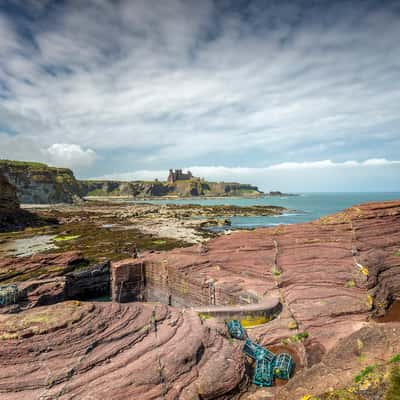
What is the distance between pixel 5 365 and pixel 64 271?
67.9ft

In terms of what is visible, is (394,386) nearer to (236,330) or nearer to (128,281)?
(236,330)

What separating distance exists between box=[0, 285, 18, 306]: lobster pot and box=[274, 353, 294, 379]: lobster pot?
63.5ft

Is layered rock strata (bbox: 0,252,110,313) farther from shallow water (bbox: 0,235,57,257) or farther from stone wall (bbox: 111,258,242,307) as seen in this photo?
shallow water (bbox: 0,235,57,257)

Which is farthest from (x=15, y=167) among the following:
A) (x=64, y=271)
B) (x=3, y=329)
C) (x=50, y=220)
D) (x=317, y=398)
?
(x=317, y=398)

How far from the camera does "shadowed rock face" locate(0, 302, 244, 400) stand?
9.41 m

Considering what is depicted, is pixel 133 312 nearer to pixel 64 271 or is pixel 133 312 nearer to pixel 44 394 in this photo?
pixel 44 394

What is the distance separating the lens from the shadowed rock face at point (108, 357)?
941 centimetres

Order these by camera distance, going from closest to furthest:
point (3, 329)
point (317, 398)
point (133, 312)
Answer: point (317, 398) < point (3, 329) < point (133, 312)

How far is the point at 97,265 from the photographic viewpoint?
30.7 meters

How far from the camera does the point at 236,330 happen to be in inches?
573

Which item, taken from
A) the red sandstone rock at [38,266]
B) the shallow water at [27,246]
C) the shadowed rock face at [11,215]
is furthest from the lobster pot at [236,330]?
the shadowed rock face at [11,215]

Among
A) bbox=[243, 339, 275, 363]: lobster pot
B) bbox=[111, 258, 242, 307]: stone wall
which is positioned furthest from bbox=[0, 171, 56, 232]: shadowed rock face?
bbox=[243, 339, 275, 363]: lobster pot

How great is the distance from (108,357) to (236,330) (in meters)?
7.15

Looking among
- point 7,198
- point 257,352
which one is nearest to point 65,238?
point 7,198
